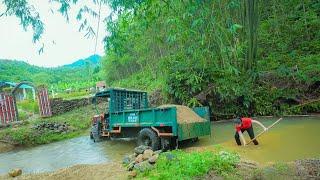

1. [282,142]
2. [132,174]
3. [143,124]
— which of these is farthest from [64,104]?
[132,174]

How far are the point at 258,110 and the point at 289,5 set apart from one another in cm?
1007

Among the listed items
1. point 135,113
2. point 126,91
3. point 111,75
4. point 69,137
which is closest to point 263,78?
point 126,91

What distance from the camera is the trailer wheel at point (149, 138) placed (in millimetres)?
11562

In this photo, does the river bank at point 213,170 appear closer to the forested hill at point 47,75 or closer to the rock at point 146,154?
the rock at point 146,154

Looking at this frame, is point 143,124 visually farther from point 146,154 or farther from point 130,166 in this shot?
point 130,166

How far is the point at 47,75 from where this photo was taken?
8019cm

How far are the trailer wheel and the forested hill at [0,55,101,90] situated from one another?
44.1m

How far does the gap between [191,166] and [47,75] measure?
253ft

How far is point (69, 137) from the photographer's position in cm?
1812

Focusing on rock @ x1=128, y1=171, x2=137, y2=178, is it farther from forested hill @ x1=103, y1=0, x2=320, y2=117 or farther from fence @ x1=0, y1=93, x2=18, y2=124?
fence @ x1=0, y1=93, x2=18, y2=124

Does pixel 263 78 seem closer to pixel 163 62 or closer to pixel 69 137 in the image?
pixel 163 62

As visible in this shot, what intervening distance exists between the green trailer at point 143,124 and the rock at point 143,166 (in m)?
2.93

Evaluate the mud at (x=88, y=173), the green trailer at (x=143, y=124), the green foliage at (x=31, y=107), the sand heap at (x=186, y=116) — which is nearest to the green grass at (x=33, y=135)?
the green trailer at (x=143, y=124)

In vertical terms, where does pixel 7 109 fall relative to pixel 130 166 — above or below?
above
